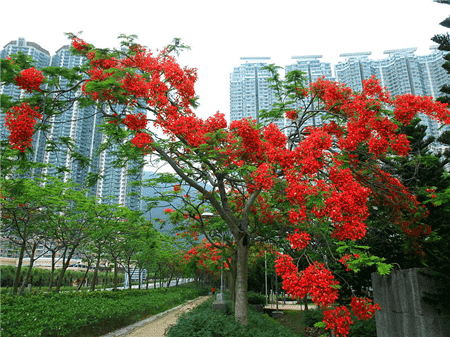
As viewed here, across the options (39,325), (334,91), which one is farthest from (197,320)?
(334,91)

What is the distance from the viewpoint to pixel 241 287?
782 cm

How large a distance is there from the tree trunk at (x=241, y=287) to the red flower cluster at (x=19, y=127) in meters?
5.38

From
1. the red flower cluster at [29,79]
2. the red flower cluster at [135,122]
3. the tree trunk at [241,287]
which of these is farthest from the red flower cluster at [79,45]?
the tree trunk at [241,287]

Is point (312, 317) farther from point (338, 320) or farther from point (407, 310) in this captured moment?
point (338, 320)

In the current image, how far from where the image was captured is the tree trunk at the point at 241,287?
25.1ft

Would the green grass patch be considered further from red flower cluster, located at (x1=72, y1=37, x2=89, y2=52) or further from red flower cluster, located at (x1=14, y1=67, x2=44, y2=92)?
red flower cluster, located at (x1=72, y1=37, x2=89, y2=52)

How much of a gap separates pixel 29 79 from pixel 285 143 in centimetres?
539

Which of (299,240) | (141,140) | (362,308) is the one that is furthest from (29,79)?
(362,308)

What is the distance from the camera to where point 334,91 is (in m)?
7.41

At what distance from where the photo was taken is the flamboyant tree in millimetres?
4637

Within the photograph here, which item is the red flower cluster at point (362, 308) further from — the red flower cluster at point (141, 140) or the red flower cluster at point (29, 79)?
the red flower cluster at point (29, 79)

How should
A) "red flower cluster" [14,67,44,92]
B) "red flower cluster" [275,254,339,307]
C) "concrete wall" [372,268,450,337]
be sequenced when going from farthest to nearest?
"red flower cluster" [14,67,44,92]
"concrete wall" [372,268,450,337]
"red flower cluster" [275,254,339,307]

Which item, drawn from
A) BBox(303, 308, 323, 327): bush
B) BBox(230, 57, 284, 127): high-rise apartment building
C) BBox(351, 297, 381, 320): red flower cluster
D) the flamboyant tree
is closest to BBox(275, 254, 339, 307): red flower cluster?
the flamboyant tree

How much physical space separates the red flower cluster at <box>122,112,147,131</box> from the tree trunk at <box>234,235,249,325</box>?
3889 mm
